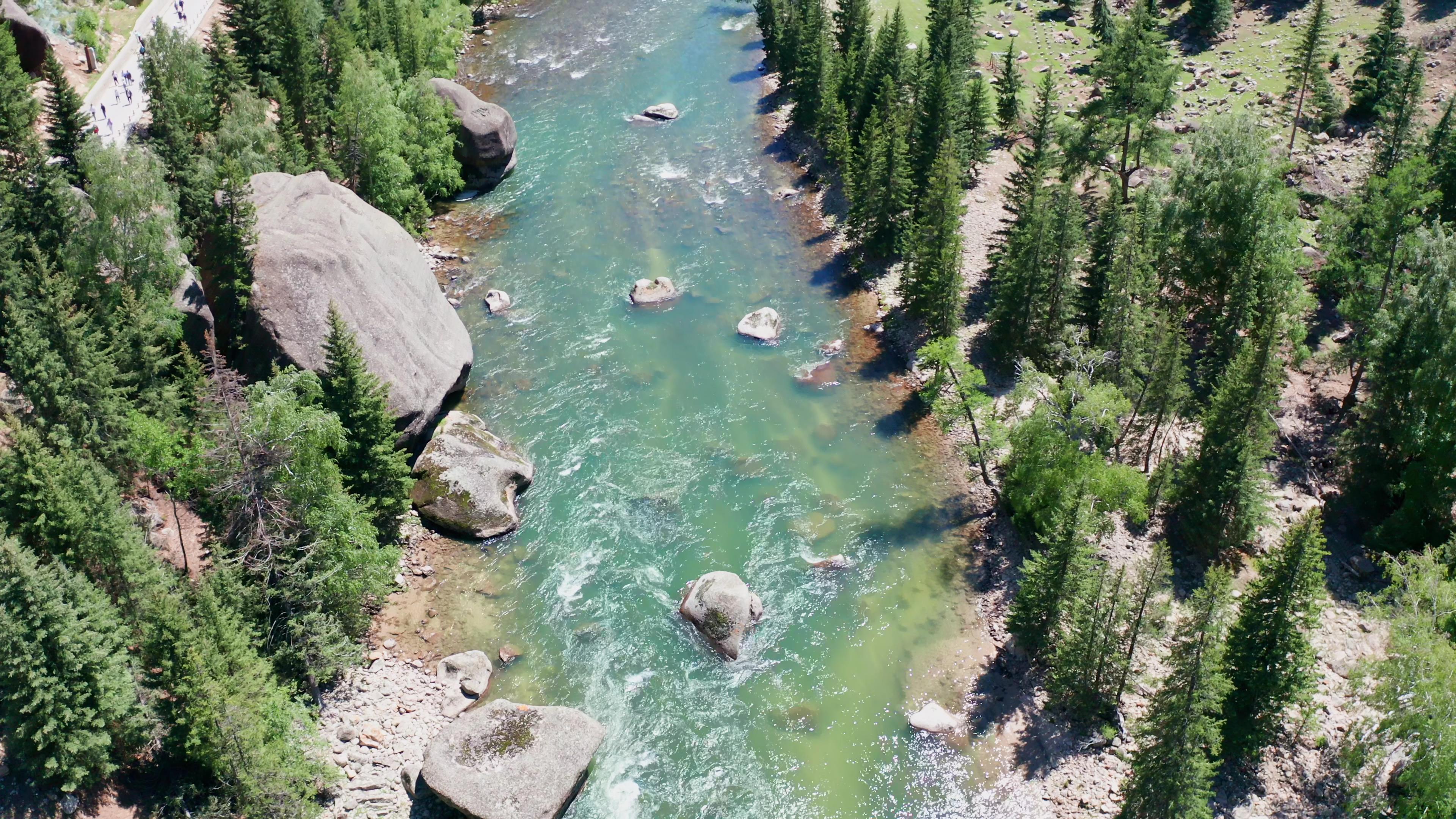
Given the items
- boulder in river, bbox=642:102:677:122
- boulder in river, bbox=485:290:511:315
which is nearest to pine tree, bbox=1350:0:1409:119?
boulder in river, bbox=642:102:677:122

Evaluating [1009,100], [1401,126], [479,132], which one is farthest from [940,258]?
[479,132]

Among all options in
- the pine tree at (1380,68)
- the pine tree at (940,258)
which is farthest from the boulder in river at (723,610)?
the pine tree at (1380,68)

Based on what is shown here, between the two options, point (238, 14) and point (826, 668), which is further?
point (238, 14)

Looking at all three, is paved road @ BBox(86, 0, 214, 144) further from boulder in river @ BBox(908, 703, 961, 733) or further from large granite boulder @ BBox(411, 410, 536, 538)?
boulder in river @ BBox(908, 703, 961, 733)

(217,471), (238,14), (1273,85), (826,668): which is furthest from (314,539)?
(1273,85)

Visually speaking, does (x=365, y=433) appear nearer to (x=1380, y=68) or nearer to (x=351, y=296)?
(x=351, y=296)

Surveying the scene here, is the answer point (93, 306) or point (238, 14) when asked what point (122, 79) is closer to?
point (238, 14)
